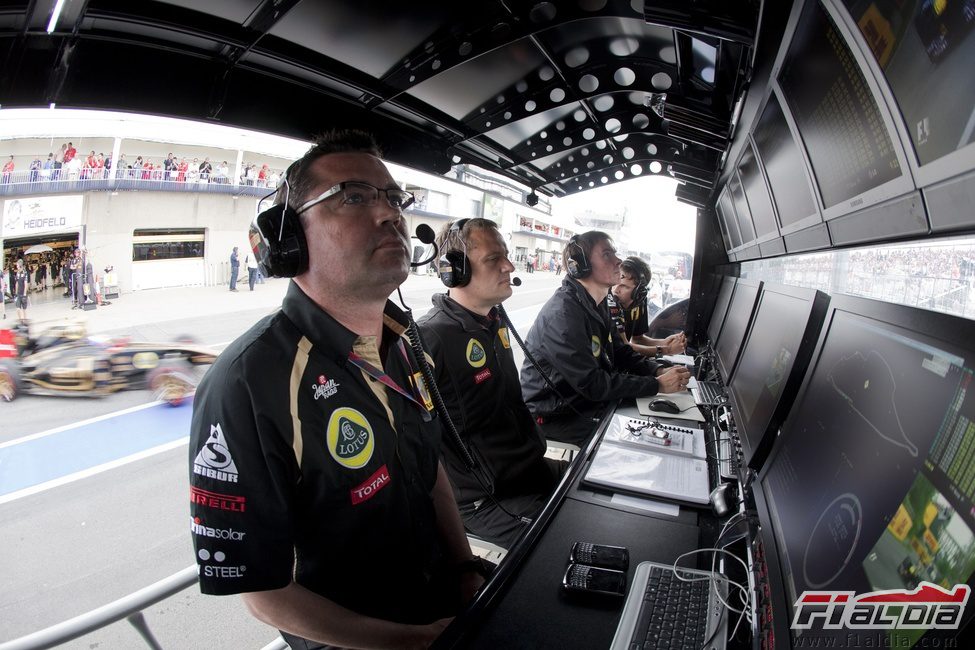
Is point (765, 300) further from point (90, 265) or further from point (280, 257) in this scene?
point (90, 265)

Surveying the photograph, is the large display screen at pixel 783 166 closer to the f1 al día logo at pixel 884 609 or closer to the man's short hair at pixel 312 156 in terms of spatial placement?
the f1 al día logo at pixel 884 609

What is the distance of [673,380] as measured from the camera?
226 centimetres

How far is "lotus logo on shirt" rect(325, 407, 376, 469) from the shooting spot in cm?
94

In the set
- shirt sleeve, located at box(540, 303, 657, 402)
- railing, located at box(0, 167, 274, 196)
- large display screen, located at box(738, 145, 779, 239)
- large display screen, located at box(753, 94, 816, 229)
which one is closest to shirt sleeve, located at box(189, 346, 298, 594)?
railing, located at box(0, 167, 274, 196)

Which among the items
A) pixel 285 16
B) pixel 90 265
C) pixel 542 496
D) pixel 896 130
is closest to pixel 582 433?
pixel 542 496

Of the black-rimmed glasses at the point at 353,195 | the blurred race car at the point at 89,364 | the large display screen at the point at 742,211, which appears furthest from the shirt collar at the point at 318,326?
the blurred race car at the point at 89,364

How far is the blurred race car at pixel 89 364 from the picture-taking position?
351cm

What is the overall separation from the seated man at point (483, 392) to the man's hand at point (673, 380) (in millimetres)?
687

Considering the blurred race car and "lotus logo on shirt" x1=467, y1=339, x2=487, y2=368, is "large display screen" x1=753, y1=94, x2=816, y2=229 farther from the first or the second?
the blurred race car

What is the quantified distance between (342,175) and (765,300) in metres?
1.29

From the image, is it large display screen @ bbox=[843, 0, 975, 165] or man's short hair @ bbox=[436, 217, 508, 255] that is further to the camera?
man's short hair @ bbox=[436, 217, 508, 255]

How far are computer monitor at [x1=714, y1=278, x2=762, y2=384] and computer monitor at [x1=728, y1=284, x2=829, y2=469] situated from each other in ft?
0.59

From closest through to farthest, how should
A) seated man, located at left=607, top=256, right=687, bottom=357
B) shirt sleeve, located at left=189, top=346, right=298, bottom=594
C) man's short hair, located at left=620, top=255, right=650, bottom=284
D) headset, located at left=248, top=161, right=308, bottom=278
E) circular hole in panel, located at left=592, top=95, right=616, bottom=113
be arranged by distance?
1. shirt sleeve, located at left=189, top=346, right=298, bottom=594
2. headset, located at left=248, top=161, right=308, bottom=278
3. circular hole in panel, located at left=592, top=95, right=616, bottom=113
4. seated man, located at left=607, top=256, right=687, bottom=357
5. man's short hair, located at left=620, top=255, right=650, bottom=284

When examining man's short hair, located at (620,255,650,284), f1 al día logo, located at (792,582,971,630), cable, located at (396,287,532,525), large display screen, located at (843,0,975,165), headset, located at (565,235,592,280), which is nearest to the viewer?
f1 al día logo, located at (792,582,971,630)
